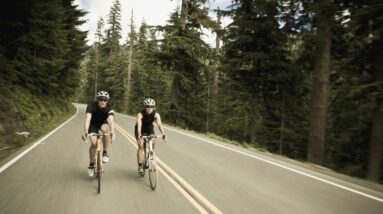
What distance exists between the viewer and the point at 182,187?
26.5 ft

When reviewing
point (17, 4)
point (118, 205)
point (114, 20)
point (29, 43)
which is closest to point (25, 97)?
point (29, 43)

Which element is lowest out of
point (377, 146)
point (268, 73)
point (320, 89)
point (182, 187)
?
point (182, 187)

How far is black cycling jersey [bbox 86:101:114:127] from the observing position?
8275 millimetres

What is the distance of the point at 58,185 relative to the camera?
784cm

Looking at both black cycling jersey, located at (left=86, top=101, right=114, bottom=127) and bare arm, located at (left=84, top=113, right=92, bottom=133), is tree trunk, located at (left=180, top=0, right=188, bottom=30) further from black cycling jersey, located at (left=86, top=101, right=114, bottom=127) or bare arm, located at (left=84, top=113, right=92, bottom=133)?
bare arm, located at (left=84, top=113, right=92, bottom=133)

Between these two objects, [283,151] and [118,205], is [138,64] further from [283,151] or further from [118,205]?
[118,205]

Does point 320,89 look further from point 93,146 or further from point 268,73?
point 93,146

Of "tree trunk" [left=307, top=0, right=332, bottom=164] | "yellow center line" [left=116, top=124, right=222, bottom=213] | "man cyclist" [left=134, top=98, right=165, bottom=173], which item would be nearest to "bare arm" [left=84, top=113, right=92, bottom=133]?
"man cyclist" [left=134, top=98, right=165, bottom=173]

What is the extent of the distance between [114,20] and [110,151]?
231ft

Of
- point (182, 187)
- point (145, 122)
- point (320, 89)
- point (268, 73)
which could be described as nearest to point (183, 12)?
point (268, 73)

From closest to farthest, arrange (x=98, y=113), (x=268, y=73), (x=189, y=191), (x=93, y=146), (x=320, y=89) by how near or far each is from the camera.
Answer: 1. (x=189, y=191)
2. (x=93, y=146)
3. (x=98, y=113)
4. (x=320, y=89)
5. (x=268, y=73)

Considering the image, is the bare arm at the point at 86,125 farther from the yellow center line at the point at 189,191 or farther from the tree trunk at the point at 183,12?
the tree trunk at the point at 183,12

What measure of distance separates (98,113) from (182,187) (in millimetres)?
2603

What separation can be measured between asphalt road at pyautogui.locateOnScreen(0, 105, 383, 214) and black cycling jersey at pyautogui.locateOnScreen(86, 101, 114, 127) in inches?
54.5
